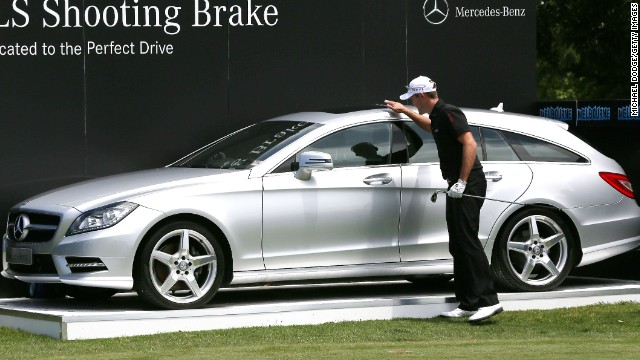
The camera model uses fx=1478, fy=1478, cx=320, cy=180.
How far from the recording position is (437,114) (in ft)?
39.0

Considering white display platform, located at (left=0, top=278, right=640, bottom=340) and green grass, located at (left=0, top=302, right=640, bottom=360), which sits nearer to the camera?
green grass, located at (left=0, top=302, right=640, bottom=360)

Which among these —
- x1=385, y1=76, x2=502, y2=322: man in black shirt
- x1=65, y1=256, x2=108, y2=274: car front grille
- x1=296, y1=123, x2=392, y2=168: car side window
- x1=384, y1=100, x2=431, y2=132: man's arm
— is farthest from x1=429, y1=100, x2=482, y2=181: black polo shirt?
x1=65, y1=256, x2=108, y2=274: car front grille

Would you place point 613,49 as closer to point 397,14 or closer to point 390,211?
point 397,14

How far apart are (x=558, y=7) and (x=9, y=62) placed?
15373 mm

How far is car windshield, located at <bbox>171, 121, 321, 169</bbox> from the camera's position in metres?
12.1

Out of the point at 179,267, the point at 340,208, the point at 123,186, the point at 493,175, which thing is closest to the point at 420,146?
the point at 493,175

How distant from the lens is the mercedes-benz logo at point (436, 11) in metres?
14.4

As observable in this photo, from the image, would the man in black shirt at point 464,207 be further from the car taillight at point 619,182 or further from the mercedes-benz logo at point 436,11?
the mercedes-benz logo at point 436,11

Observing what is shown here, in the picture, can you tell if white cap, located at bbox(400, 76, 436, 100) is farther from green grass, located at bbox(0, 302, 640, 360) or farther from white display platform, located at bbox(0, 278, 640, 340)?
green grass, located at bbox(0, 302, 640, 360)

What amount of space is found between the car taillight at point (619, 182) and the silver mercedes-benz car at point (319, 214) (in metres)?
0.01

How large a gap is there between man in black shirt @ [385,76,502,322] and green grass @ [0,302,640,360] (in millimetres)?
199

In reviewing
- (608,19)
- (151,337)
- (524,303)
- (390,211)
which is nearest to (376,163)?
(390,211)

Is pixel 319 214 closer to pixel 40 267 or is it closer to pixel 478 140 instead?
pixel 478 140

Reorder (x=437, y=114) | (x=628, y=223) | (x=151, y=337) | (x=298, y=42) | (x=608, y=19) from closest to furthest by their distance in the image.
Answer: (x=151, y=337)
(x=437, y=114)
(x=628, y=223)
(x=298, y=42)
(x=608, y=19)
